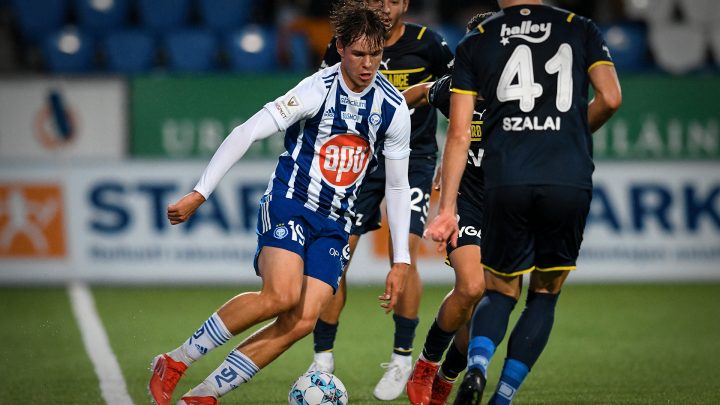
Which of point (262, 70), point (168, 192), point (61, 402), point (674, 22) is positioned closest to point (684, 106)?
point (674, 22)

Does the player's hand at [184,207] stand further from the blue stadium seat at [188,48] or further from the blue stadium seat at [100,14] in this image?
the blue stadium seat at [100,14]

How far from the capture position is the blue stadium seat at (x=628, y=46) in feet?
49.9

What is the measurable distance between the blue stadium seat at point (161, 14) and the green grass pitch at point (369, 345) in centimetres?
465

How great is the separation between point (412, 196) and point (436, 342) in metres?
1.16

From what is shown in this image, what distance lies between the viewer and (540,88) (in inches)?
201

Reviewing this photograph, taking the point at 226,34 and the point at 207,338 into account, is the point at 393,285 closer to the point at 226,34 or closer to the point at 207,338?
the point at 207,338

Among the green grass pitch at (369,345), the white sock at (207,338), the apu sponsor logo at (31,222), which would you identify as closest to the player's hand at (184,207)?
the white sock at (207,338)

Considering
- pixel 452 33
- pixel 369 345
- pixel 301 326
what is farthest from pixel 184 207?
pixel 452 33

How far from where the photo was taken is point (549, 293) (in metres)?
5.42

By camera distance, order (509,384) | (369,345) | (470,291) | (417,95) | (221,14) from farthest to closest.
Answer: (221,14)
(369,345)
(417,95)
(470,291)
(509,384)

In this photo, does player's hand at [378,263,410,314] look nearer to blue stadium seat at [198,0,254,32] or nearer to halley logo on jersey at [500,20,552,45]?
halley logo on jersey at [500,20,552,45]

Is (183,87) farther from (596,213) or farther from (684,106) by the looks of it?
(684,106)

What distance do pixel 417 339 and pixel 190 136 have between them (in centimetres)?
619

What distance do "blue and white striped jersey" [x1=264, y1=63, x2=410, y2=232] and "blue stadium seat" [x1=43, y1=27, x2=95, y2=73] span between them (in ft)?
31.8
